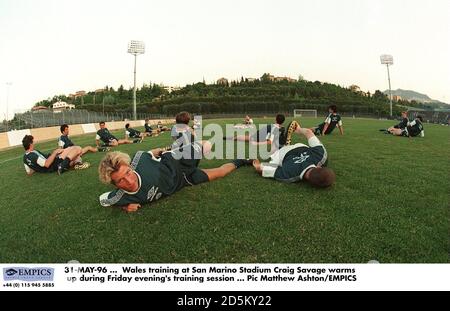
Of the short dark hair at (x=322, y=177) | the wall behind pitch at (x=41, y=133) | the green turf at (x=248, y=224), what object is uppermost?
the wall behind pitch at (x=41, y=133)

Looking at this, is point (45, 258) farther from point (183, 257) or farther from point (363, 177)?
point (363, 177)

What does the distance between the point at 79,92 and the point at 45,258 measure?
484 ft

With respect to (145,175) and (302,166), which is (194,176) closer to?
(145,175)

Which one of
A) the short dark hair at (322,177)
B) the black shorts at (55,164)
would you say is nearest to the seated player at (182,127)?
the short dark hair at (322,177)

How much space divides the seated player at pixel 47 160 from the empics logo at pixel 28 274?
5182mm

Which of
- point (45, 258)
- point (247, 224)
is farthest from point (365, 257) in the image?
point (45, 258)

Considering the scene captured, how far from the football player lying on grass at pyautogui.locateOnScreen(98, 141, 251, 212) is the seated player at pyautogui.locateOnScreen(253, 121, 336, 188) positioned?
45.2 inches

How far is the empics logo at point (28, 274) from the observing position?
1918 millimetres

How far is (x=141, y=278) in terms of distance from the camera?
1.89m

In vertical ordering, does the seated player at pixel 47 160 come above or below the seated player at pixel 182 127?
below

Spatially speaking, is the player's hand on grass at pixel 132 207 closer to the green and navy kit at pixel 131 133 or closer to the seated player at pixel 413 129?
the green and navy kit at pixel 131 133

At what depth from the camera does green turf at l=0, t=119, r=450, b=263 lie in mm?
2619

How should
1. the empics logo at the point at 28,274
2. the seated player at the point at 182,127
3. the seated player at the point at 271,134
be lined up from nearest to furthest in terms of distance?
the empics logo at the point at 28,274 < the seated player at the point at 182,127 < the seated player at the point at 271,134

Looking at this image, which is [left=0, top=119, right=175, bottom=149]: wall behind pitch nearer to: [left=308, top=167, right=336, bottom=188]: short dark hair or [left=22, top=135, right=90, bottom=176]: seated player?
[left=22, top=135, right=90, bottom=176]: seated player
